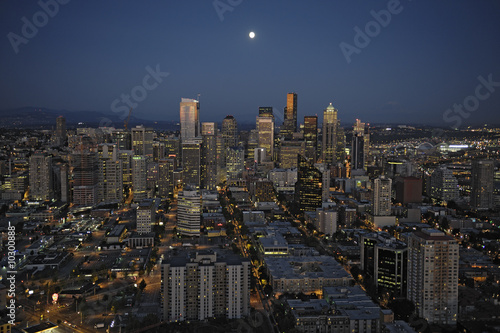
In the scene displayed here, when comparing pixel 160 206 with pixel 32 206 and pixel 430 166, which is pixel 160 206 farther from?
pixel 430 166

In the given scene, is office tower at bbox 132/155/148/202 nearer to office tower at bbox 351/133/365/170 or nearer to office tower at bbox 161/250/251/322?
office tower at bbox 161/250/251/322

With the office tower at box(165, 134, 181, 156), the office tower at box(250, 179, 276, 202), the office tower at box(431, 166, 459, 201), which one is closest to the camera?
the office tower at box(250, 179, 276, 202)

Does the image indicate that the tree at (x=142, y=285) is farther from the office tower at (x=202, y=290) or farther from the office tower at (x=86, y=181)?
the office tower at (x=86, y=181)

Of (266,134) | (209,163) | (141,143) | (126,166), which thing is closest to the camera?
(209,163)

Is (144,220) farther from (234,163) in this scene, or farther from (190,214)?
(234,163)

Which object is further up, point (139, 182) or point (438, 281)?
point (139, 182)

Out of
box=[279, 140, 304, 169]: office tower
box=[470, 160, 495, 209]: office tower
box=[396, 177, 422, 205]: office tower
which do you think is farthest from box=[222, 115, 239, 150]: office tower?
box=[470, 160, 495, 209]: office tower

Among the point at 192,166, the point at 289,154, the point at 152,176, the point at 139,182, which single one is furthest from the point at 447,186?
the point at 152,176
